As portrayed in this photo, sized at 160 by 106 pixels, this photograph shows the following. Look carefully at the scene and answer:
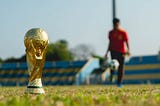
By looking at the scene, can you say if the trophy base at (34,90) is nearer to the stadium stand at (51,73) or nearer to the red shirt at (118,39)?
the red shirt at (118,39)

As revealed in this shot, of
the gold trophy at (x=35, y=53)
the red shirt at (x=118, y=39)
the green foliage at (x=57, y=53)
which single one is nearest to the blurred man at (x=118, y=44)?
the red shirt at (x=118, y=39)

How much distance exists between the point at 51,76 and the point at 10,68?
6473mm

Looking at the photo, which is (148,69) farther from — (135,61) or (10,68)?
(10,68)

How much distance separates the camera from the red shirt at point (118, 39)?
44.4 ft

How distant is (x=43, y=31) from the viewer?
711 cm

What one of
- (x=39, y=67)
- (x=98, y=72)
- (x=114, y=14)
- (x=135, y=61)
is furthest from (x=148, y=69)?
(x=39, y=67)

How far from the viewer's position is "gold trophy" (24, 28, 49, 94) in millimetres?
7039

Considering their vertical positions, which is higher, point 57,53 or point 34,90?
point 34,90

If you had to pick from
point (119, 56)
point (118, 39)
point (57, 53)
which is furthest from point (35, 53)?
point (57, 53)

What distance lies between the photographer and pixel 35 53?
7.15 metres

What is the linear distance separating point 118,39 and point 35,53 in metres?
6.69

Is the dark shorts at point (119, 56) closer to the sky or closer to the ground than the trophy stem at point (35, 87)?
closer to the ground

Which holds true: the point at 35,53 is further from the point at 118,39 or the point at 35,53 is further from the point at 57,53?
the point at 57,53

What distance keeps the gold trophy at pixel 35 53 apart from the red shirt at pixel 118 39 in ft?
21.2
